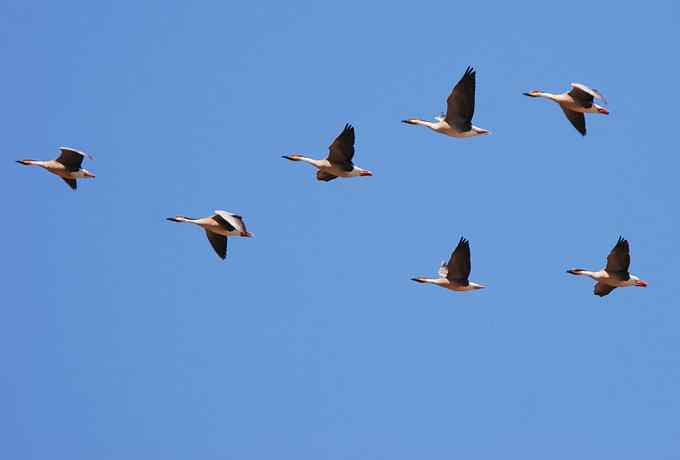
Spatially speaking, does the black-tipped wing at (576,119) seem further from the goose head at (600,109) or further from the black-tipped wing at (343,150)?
the black-tipped wing at (343,150)

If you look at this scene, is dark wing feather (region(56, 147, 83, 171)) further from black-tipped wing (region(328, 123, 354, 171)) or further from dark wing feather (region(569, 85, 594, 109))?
dark wing feather (region(569, 85, 594, 109))

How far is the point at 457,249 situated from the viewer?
34031 mm

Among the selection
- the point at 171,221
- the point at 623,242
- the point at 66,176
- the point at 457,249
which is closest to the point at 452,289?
the point at 457,249

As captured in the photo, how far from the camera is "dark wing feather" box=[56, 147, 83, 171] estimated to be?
115 ft

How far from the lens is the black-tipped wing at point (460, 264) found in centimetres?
3403

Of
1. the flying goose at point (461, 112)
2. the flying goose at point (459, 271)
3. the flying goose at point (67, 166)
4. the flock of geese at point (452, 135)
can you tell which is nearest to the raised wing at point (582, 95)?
the flock of geese at point (452, 135)

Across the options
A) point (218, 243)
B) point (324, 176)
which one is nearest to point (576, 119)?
point (324, 176)

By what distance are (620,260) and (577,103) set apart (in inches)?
126

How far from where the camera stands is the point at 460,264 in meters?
34.3

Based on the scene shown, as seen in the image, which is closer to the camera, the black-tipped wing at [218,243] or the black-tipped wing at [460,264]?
the black-tipped wing at [460,264]

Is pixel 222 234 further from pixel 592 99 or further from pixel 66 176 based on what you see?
pixel 592 99

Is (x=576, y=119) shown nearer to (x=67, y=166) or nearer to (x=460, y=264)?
(x=460, y=264)

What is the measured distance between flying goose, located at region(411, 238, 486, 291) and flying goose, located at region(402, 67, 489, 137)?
205 cm

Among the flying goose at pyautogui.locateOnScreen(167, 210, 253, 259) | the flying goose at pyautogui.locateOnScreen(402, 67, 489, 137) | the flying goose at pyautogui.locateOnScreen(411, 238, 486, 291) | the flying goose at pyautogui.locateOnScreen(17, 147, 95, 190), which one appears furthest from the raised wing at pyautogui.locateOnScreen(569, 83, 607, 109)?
the flying goose at pyautogui.locateOnScreen(17, 147, 95, 190)
